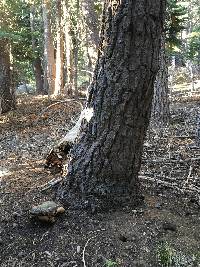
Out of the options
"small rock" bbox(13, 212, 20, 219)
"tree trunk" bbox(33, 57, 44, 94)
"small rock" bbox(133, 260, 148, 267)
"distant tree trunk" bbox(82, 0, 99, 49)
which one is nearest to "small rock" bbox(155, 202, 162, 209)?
"small rock" bbox(133, 260, 148, 267)

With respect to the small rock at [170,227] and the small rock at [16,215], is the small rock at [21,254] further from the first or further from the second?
the small rock at [170,227]

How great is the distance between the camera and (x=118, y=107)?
12.6 feet

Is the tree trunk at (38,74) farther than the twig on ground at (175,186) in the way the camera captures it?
Yes

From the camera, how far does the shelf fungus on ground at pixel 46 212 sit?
3865 millimetres

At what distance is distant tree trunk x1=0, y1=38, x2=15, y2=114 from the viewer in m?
12.0

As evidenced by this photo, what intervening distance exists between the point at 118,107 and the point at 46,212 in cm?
130

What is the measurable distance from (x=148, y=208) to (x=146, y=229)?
1.38 feet

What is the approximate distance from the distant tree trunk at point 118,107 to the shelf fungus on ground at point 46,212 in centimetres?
26

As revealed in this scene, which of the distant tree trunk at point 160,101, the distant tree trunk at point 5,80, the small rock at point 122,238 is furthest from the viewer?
the distant tree trunk at point 5,80

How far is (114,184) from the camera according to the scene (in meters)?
4.14

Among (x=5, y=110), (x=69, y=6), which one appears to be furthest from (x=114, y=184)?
(x=69, y=6)

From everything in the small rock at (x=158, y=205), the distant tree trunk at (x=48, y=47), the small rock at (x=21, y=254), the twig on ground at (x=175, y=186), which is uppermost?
the distant tree trunk at (x=48, y=47)

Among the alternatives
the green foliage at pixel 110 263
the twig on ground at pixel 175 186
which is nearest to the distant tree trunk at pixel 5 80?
the twig on ground at pixel 175 186

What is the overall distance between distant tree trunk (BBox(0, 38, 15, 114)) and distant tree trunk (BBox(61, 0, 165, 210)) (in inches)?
338
